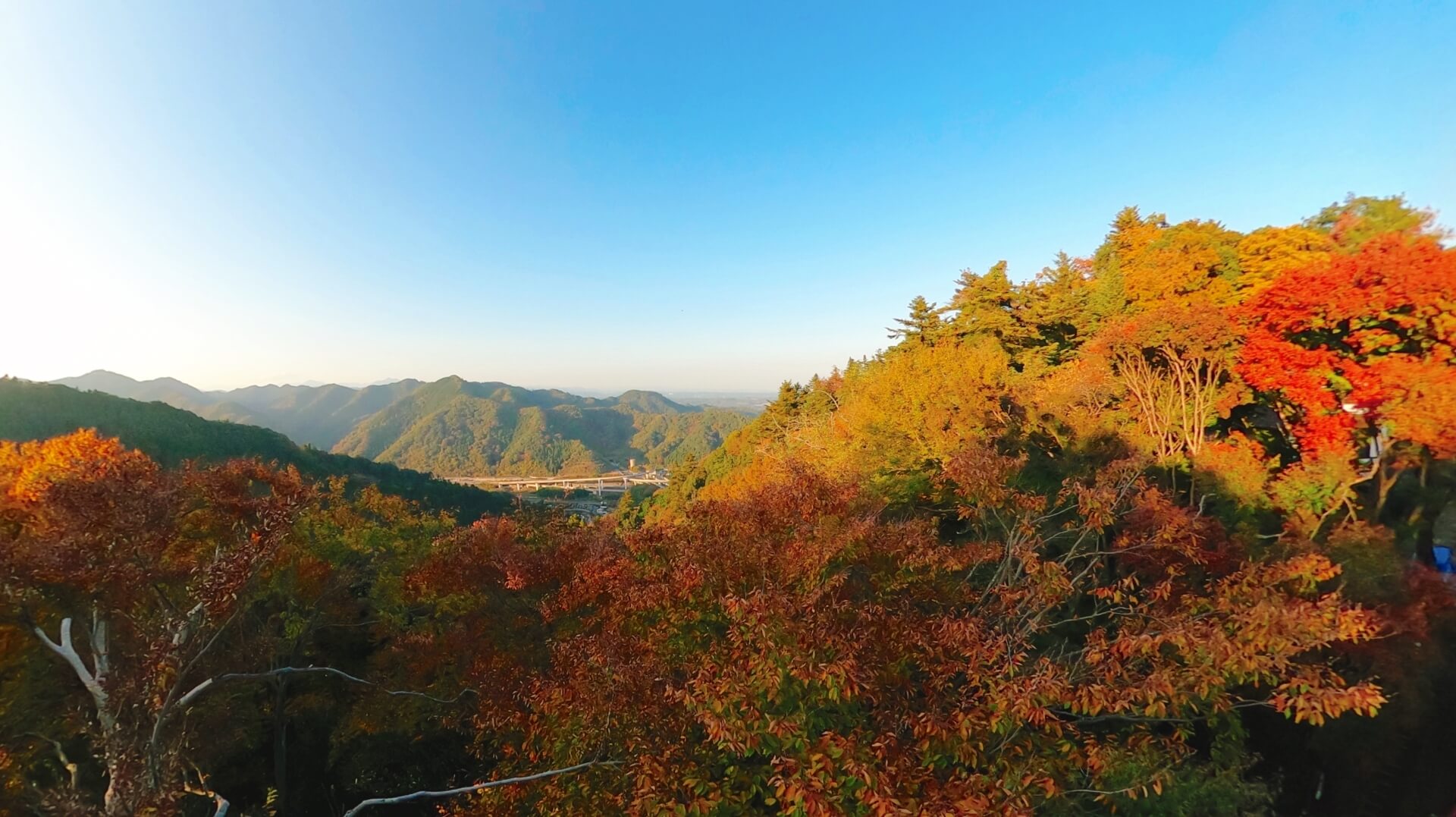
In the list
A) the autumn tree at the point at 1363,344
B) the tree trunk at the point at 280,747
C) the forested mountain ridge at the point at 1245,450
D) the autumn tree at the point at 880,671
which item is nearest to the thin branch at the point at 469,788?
the autumn tree at the point at 880,671

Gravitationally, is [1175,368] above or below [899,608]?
above

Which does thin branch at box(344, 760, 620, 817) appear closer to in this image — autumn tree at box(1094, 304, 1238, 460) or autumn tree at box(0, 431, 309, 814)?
autumn tree at box(0, 431, 309, 814)

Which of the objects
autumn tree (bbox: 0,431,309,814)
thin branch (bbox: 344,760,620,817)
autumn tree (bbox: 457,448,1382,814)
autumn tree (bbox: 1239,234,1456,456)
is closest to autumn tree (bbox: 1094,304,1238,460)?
autumn tree (bbox: 1239,234,1456,456)

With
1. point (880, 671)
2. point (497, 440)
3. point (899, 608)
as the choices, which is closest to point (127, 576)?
point (880, 671)

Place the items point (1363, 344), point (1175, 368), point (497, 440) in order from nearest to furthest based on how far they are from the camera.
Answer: point (1363, 344) → point (1175, 368) → point (497, 440)

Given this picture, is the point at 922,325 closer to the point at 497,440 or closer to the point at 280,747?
the point at 280,747

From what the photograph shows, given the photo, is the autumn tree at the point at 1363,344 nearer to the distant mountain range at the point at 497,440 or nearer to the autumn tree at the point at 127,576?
the autumn tree at the point at 127,576
